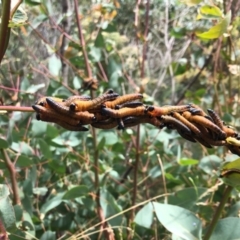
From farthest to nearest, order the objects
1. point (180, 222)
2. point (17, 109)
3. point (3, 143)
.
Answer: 1. point (3, 143)
2. point (180, 222)
3. point (17, 109)

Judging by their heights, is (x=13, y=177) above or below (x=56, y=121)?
below

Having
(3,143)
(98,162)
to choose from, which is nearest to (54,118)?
(3,143)

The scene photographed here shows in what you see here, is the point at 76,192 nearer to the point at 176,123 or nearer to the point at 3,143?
the point at 3,143

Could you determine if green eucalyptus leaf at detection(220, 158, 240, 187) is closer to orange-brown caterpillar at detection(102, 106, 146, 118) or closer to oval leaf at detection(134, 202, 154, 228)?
orange-brown caterpillar at detection(102, 106, 146, 118)

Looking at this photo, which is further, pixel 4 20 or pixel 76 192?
pixel 76 192

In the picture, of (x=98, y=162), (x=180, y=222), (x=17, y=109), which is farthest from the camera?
(x=98, y=162)

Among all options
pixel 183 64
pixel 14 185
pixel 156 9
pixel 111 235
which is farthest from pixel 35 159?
pixel 156 9

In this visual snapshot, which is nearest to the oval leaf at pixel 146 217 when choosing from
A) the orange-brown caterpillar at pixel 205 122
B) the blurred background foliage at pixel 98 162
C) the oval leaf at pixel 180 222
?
the blurred background foliage at pixel 98 162
